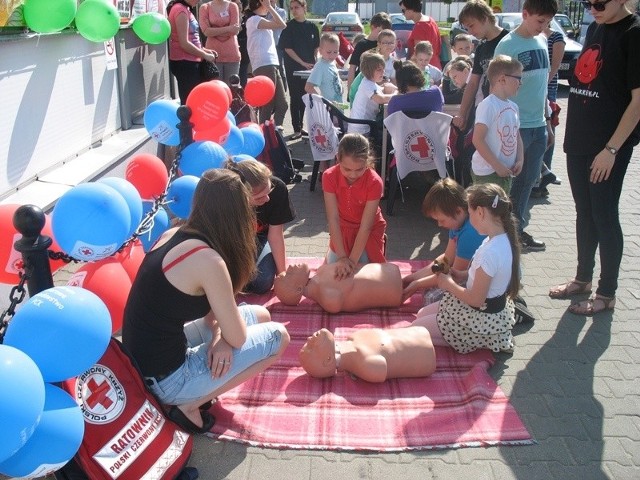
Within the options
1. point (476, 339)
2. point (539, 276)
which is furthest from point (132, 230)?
point (539, 276)

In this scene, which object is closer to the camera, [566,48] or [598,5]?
[598,5]

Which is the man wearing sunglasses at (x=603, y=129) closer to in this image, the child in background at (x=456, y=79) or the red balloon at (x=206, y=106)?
the red balloon at (x=206, y=106)

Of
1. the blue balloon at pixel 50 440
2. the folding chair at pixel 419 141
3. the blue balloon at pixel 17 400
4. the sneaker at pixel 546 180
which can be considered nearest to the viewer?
the blue balloon at pixel 17 400

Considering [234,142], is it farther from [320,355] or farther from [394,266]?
[320,355]

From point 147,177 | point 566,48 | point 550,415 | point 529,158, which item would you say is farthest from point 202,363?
point 566,48

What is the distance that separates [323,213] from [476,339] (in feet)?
9.44

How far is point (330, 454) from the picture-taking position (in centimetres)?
278

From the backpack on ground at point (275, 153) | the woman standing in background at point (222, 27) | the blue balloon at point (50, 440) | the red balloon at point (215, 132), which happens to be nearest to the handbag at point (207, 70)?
the woman standing in background at point (222, 27)

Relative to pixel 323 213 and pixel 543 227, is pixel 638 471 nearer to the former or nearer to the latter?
pixel 543 227

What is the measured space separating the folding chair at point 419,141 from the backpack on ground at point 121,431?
371cm

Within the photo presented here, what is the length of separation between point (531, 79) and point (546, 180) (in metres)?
2.44

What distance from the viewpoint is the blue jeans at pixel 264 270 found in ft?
14.0

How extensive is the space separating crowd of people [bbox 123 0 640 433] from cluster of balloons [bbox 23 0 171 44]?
173 cm

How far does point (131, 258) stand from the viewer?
126 inches
